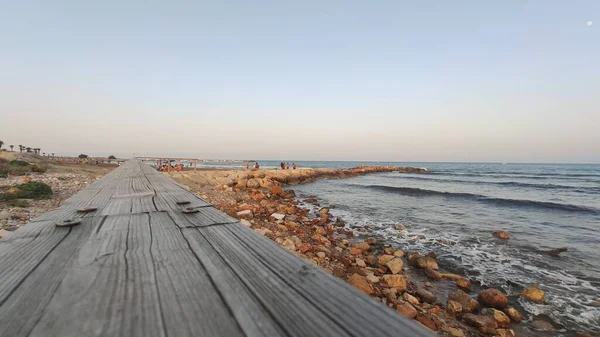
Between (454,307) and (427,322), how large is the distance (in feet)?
2.47

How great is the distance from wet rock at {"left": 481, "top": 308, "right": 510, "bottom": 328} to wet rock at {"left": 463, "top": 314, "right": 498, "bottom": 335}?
8 cm

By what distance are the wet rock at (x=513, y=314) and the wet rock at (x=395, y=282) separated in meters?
1.43

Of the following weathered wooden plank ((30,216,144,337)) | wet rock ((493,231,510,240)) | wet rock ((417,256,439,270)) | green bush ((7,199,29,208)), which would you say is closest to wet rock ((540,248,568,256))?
wet rock ((493,231,510,240))

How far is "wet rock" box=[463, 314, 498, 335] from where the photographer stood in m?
3.50

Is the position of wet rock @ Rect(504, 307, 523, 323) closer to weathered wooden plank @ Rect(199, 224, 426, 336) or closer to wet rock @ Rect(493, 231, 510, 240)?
weathered wooden plank @ Rect(199, 224, 426, 336)

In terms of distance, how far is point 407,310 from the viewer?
3660 mm

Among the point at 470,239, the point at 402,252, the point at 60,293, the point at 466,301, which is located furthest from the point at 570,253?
the point at 60,293

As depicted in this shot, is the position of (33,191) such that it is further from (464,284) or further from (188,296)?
(464,284)

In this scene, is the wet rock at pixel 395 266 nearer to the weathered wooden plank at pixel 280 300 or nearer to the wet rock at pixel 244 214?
the wet rock at pixel 244 214

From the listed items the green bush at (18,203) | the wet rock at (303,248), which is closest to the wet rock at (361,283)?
the wet rock at (303,248)

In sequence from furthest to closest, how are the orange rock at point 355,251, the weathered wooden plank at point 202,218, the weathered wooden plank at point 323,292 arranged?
1. the orange rock at point 355,251
2. the weathered wooden plank at point 202,218
3. the weathered wooden plank at point 323,292

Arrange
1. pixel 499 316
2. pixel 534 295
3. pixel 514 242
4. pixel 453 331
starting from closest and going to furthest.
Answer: pixel 453 331, pixel 499 316, pixel 534 295, pixel 514 242

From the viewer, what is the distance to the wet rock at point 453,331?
3.35 m

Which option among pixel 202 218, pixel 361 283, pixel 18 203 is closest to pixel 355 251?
pixel 361 283
